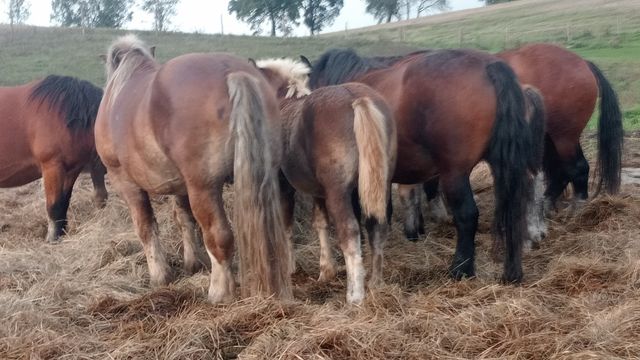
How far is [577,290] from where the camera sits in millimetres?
4082

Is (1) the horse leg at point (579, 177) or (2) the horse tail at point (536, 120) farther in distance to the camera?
(1) the horse leg at point (579, 177)

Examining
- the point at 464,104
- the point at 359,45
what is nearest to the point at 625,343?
the point at 464,104

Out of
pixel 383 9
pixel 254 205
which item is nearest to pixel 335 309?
pixel 254 205

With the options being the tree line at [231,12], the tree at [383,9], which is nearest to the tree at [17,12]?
the tree line at [231,12]

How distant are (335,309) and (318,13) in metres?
Result: 52.0

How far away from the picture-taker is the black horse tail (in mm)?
4285

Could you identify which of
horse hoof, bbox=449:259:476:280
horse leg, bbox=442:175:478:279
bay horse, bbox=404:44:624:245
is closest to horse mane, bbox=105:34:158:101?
horse leg, bbox=442:175:478:279

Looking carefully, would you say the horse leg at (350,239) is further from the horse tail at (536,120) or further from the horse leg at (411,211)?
the horse leg at (411,211)

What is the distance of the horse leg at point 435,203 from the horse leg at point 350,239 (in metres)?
2.76

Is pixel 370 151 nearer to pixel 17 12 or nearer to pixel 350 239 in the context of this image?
pixel 350 239

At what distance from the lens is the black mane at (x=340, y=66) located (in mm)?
5730

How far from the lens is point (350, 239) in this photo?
3998mm

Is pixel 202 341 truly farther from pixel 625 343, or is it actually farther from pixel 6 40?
pixel 6 40

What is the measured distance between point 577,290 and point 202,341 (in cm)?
244
